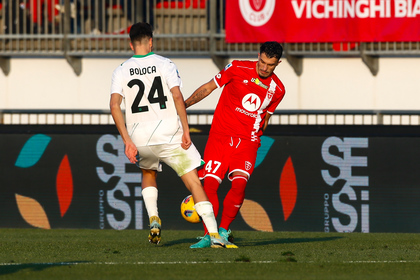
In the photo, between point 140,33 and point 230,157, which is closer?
point 140,33

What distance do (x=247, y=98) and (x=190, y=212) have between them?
3.91 feet

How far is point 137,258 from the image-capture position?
7270 millimetres

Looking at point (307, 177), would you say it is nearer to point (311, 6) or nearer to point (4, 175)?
point (4, 175)

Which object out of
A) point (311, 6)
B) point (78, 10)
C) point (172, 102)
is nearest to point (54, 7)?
point (78, 10)

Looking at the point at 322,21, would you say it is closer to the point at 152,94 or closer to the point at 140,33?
the point at 140,33

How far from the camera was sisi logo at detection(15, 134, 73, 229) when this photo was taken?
37.2 ft

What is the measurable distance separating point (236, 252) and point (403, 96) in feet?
28.0

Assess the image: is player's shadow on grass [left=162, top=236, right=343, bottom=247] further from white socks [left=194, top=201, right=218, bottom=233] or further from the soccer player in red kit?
white socks [left=194, top=201, right=218, bottom=233]

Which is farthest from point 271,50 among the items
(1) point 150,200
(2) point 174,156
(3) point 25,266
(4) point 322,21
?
(4) point 322,21

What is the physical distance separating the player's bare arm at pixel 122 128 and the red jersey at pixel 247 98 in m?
1.19

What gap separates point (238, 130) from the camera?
8602mm

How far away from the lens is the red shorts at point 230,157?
853 cm

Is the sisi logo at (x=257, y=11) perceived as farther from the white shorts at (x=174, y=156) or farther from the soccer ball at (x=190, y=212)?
the white shorts at (x=174, y=156)

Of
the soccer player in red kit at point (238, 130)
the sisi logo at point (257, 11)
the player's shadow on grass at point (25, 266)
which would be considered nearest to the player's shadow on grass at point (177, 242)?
the soccer player in red kit at point (238, 130)
